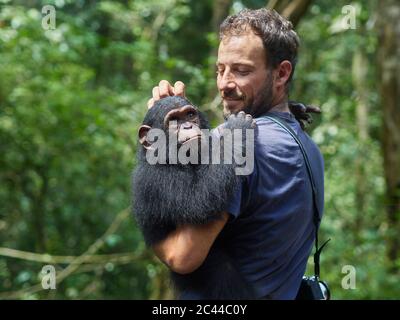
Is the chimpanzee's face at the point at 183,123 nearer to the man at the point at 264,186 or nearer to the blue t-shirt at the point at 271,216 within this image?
the man at the point at 264,186

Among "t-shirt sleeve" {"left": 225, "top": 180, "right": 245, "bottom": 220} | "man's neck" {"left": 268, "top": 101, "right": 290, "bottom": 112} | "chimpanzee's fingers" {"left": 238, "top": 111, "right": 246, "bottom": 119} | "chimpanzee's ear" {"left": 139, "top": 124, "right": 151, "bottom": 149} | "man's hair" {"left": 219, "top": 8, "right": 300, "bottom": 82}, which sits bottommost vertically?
"t-shirt sleeve" {"left": 225, "top": 180, "right": 245, "bottom": 220}

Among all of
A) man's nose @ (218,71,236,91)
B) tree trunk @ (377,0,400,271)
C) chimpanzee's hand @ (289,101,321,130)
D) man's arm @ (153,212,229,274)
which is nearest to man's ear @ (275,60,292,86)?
man's nose @ (218,71,236,91)

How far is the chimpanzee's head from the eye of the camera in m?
2.19

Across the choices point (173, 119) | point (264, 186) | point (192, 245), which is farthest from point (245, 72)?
point (192, 245)

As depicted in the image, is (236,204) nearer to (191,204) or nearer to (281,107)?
(191,204)

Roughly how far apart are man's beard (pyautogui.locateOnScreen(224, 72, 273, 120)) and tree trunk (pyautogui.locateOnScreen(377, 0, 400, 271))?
3604mm

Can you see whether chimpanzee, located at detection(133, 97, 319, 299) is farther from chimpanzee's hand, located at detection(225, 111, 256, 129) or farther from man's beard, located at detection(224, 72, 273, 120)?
man's beard, located at detection(224, 72, 273, 120)

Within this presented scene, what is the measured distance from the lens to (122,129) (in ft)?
21.0

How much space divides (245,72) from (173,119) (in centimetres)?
29

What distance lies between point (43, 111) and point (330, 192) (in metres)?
3.52

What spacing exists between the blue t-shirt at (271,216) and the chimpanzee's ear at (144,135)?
1.32ft

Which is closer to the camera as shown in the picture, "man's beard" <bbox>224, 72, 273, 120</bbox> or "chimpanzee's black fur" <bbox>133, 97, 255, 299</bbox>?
"chimpanzee's black fur" <bbox>133, 97, 255, 299</bbox>

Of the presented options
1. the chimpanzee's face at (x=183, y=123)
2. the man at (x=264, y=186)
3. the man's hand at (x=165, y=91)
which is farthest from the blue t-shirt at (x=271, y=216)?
the man's hand at (x=165, y=91)

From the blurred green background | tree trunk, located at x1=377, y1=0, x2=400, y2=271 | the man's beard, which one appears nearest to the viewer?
the man's beard
